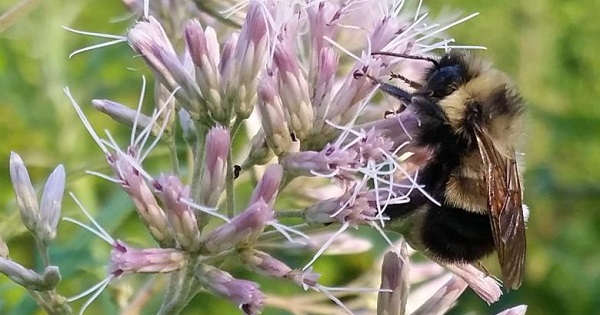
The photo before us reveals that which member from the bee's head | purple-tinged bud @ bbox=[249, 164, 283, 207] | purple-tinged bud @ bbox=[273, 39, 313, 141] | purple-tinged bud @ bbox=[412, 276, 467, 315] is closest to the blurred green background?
the bee's head

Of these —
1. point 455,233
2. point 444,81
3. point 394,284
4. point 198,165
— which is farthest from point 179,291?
point 444,81

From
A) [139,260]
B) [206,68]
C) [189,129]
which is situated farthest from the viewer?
[189,129]

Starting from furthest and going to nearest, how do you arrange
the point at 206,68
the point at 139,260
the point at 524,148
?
the point at 524,148
the point at 206,68
the point at 139,260

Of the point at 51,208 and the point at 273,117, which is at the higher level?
the point at 273,117

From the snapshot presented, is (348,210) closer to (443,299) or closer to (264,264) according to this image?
(264,264)

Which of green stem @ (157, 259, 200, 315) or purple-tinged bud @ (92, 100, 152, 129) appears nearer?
green stem @ (157, 259, 200, 315)

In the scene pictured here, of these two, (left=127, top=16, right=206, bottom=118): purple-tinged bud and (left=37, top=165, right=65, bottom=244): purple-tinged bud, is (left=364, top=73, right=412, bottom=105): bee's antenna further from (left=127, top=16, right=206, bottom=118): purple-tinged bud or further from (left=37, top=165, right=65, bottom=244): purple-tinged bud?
(left=37, top=165, right=65, bottom=244): purple-tinged bud
